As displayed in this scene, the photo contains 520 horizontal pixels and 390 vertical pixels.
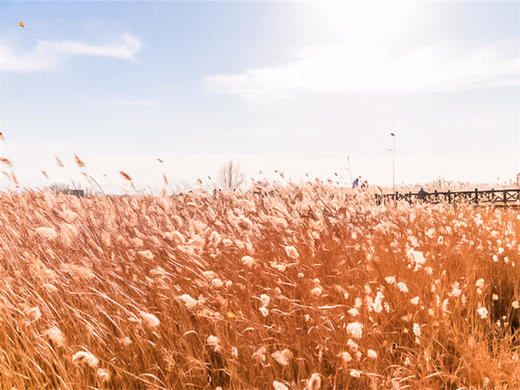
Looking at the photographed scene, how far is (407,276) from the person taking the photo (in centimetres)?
367

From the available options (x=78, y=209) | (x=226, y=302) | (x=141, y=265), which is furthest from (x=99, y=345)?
(x=78, y=209)

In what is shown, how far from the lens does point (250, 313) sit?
2.92 metres

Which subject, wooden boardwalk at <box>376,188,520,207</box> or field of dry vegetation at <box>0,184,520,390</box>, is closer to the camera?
field of dry vegetation at <box>0,184,520,390</box>

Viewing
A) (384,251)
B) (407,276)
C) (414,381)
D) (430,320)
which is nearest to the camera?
(414,381)

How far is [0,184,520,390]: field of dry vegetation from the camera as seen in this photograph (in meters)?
2.53

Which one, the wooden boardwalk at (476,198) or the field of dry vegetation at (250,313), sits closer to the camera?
the field of dry vegetation at (250,313)

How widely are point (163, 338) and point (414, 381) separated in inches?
62.5

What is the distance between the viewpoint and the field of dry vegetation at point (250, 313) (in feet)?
8.30

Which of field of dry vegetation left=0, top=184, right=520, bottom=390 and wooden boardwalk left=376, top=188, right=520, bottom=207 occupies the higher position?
wooden boardwalk left=376, top=188, right=520, bottom=207

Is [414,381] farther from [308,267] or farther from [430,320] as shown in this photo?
[308,267]

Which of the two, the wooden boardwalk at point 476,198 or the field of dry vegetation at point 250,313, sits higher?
the wooden boardwalk at point 476,198

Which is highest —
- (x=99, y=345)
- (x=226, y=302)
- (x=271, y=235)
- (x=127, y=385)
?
(x=271, y=235)

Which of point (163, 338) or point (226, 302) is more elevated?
point (226, 302)

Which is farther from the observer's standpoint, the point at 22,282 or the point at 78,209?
the point at 78,209
